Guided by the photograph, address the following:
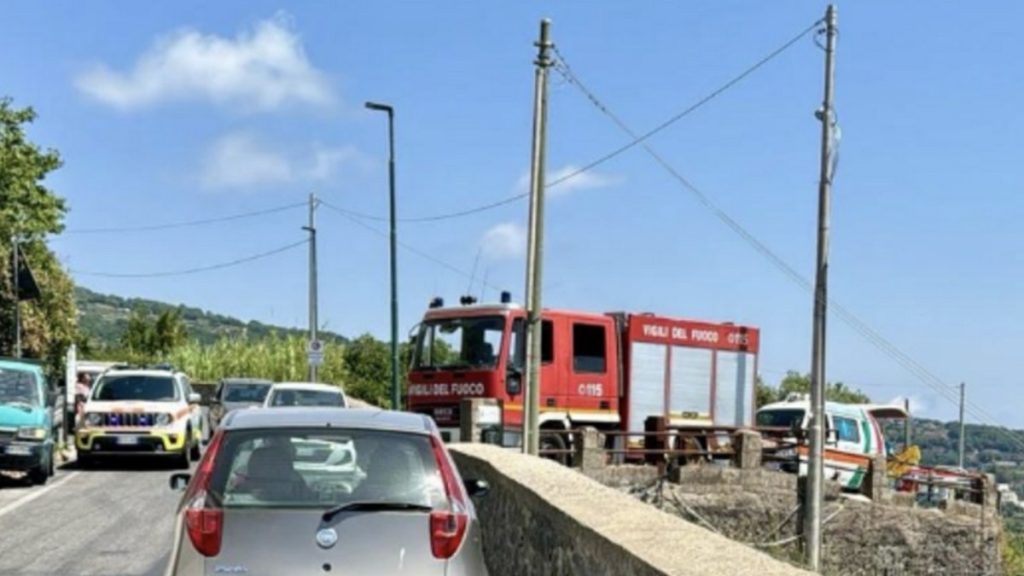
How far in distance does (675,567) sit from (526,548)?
3908mm

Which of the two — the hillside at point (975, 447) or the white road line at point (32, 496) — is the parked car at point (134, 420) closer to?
the white road line at point (32, 496)

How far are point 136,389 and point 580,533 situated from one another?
64.6 ft

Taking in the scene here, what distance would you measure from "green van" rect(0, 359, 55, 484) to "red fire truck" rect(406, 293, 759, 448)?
652 centimetres

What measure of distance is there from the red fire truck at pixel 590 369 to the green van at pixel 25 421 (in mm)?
6517

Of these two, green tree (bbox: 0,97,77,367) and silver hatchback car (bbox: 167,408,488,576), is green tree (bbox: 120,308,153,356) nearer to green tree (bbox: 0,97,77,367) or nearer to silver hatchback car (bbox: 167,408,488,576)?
green tree (bbox: 0,97,77,367)

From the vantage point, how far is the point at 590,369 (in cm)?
2561

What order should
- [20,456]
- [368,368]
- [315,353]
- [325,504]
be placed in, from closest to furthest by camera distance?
[325,504]
[20,456]
[315,353]
[368,368]

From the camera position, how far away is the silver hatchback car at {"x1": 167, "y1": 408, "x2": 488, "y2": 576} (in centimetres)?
643

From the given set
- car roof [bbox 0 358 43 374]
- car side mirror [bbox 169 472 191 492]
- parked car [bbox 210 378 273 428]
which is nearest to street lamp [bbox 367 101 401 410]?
parked car [bbox 210 378 273 428]

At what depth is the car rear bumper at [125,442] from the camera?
24.3m

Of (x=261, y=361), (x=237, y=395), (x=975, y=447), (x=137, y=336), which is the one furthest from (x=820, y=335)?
(x=975, y=447)

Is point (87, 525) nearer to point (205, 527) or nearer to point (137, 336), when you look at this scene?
point (205, 527)

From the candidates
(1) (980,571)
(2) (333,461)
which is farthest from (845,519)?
(2) (333,461)

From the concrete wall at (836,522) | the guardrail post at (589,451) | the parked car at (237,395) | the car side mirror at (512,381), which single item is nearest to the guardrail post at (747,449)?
the concrete wall at (836,522)
